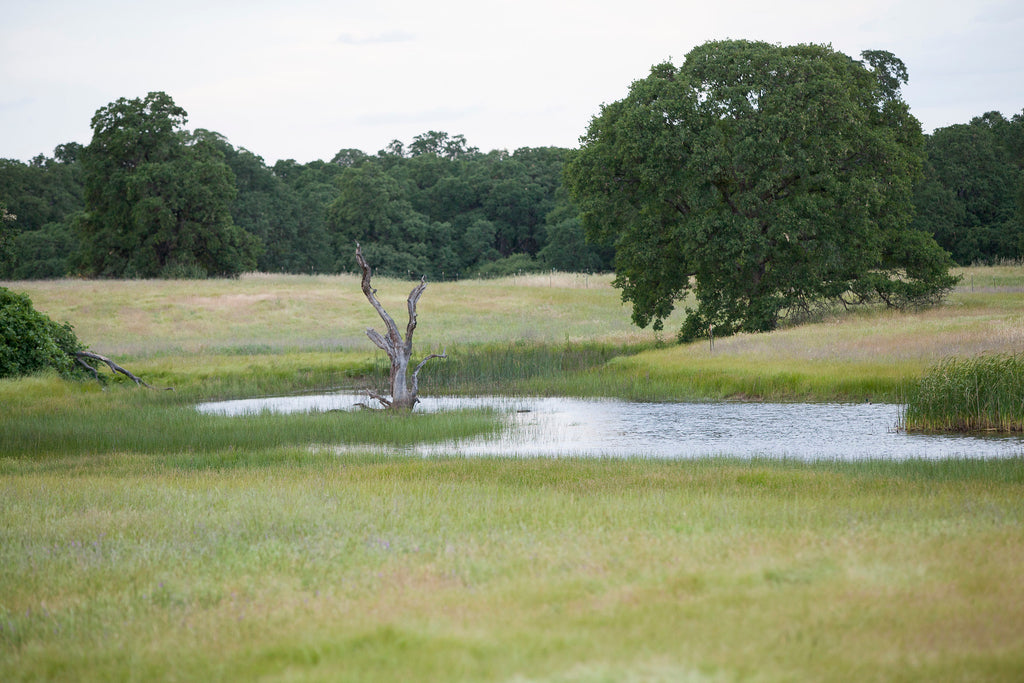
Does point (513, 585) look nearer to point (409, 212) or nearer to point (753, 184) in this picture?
point (753, 184)

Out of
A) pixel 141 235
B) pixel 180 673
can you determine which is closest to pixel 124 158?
pixel 141 235

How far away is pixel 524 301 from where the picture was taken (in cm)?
5953

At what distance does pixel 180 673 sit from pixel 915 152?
134ft

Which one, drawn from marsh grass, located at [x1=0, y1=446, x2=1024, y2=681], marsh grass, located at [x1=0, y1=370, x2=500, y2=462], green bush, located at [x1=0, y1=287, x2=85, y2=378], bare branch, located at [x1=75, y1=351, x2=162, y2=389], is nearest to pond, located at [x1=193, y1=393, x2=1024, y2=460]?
marsh grass, located at [x1=0, y1=370, x2=500, y2=462]

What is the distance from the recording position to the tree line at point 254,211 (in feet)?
213

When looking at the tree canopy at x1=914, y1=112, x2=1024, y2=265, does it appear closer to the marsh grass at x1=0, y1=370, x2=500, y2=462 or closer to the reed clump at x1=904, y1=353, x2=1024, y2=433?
the reed clump at x1=904, y1=353, x2=1024, y2=433

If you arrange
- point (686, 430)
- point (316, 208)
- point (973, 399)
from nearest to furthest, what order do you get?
point (973, 399)
point (686, 430)
point (316, 208)

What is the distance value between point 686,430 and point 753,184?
1719cm

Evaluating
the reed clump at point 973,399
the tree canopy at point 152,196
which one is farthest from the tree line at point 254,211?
the reed clump at point 973,399

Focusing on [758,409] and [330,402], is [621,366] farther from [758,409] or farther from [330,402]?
[330,402]

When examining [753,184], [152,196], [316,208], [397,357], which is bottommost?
[397,357]

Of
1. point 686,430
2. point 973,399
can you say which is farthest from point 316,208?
point 973,399

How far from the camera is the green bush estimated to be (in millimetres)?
26219

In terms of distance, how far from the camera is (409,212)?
294 feet
